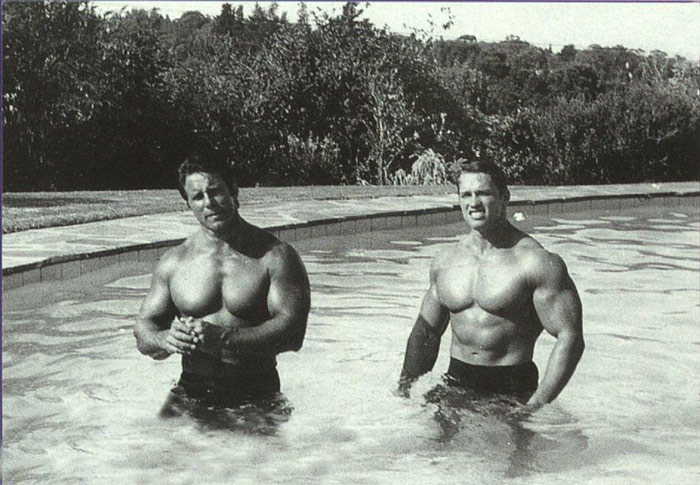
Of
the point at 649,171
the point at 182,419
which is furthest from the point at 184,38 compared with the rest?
the point at 182,419

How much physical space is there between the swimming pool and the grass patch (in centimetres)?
174

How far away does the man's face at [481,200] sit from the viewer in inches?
169

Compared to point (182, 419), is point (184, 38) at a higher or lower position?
higher

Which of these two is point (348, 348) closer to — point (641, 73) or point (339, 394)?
point (339, 394)

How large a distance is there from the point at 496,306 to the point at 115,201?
7987 mm

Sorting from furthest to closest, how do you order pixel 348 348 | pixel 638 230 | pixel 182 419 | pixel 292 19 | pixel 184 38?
pixel 184 38 < pixel 292 19 < pixel 638 230 < pixel 348 348 < pixel 182 419

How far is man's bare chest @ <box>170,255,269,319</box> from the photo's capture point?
14.5 feet

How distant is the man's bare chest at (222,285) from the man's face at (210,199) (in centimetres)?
16

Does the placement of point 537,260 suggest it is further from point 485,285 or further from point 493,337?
point 493,337

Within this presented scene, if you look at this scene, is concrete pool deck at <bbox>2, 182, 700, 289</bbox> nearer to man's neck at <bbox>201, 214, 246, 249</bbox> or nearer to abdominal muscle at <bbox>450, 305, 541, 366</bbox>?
man's neck at <bbox>201, 214, 246, 249</bbox>

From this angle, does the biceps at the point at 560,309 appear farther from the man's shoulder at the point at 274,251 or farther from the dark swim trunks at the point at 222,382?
the dark swim trunks at the point at 222,382

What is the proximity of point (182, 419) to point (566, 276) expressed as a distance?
5.88 ft

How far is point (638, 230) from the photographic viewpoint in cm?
1255

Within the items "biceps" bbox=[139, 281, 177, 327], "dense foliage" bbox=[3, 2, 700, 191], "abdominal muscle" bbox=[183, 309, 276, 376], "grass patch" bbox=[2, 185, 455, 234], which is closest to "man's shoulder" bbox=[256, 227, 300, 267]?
"abdominal muscle" bbox=[183, 309, 276, 376]
